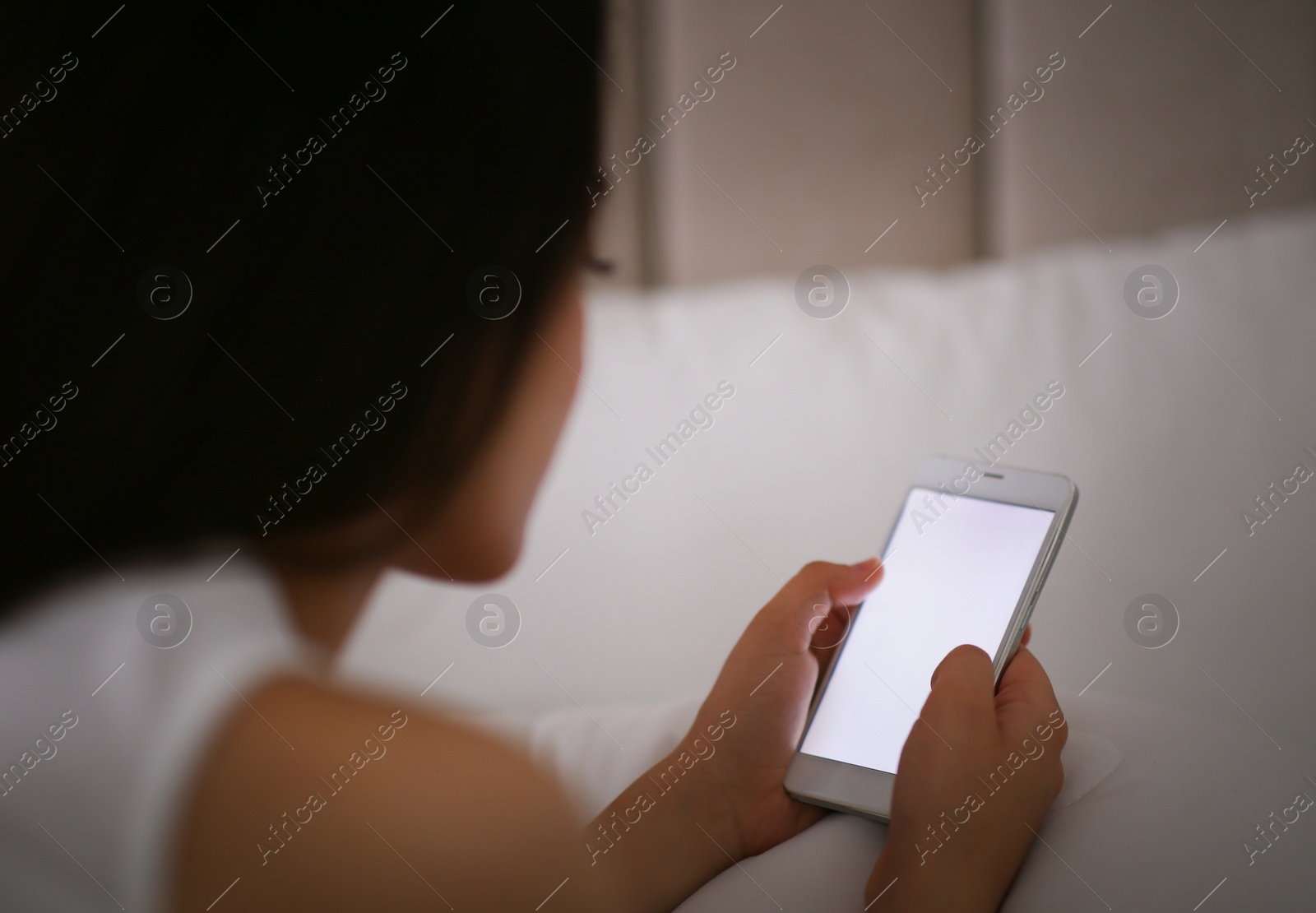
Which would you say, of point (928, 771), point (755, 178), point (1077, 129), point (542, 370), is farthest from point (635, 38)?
point (928, 771)

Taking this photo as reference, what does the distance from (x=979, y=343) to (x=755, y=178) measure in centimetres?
31

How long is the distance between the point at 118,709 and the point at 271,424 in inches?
5.7

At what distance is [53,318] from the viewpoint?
39 cm

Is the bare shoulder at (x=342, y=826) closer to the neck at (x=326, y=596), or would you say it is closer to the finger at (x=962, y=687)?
the neck at (x=326, y=596)

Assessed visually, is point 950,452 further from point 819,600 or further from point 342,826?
point 342,826

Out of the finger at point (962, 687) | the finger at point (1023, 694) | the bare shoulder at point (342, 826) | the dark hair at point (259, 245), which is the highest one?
the dark hair at point (259, 245)

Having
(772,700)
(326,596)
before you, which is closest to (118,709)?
(326,596)

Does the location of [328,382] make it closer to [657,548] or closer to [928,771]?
[928,771]

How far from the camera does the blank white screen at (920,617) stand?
0.46 m

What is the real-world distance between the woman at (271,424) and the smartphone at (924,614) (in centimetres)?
5

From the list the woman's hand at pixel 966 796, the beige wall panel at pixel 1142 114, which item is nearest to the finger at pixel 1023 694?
the woman's hand at pixel 966 796

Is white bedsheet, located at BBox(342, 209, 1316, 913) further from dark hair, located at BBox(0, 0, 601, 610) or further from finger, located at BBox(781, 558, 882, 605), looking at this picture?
dark hair, located at BBox(0, 0, 601, 610)

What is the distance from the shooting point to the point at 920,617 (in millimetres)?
485

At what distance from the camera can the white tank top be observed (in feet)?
1.23
